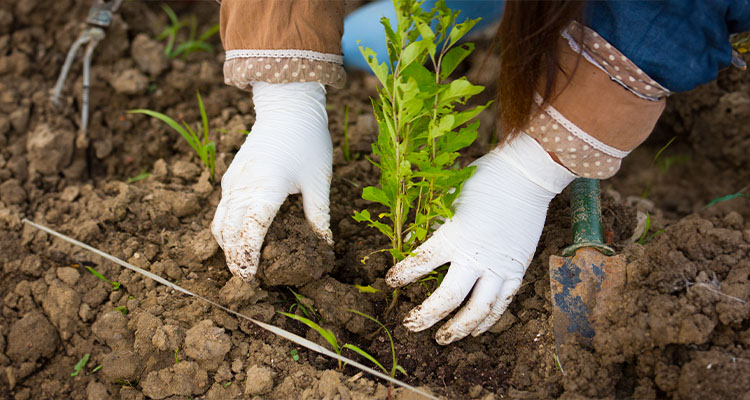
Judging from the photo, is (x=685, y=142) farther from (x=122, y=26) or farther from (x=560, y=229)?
(x=122, y=26)

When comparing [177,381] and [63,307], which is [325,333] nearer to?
[177,381]

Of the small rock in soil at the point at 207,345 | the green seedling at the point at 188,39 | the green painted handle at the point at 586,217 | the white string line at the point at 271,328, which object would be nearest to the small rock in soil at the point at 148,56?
the green seedling at the point at 188,39

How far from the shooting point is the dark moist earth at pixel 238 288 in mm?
1544

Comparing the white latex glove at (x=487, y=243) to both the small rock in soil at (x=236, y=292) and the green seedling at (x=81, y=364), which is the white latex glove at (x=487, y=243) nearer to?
the small rock in soil at (x=236, y=292)

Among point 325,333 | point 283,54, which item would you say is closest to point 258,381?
point 325,333

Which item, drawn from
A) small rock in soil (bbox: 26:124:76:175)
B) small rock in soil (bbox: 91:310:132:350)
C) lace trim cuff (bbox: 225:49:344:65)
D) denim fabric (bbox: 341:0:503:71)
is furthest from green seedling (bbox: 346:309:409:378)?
small rock in soil (bbox: 26:124:76:175)

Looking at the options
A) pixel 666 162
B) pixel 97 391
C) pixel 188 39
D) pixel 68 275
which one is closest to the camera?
pixel 97 391

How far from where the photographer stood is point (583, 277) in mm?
1721

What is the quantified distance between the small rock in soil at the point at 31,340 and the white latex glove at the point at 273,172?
63cm

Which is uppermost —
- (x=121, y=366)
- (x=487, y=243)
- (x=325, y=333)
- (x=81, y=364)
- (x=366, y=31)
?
(x=366, y=31)

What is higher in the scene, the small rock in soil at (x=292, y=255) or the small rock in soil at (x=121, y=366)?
the small rock in soil at (x=292, y=255)

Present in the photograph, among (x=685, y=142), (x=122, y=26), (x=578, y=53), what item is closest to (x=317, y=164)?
(x=578, y=53)

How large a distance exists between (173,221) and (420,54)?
3.73 ft

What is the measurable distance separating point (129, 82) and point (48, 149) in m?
0.45
